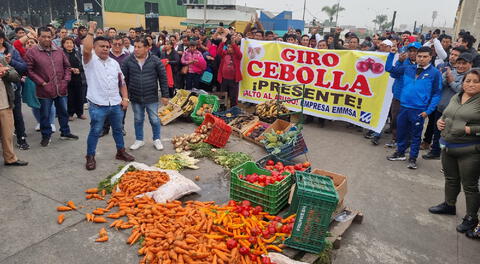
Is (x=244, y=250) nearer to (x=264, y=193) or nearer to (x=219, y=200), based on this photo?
(x=264, y=193)

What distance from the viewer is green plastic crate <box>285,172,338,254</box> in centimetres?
342

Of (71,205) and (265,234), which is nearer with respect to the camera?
(265,234)

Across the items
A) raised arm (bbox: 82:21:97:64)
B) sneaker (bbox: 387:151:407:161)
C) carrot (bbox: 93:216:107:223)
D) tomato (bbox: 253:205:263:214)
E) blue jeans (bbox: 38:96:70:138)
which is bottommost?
carrot (bbox: 93:216:107:223)

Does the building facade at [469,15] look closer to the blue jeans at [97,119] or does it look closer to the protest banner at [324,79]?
the protest banner at [324,79]

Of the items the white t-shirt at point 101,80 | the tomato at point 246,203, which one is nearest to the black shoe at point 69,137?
the white t-shirt at point 101,80

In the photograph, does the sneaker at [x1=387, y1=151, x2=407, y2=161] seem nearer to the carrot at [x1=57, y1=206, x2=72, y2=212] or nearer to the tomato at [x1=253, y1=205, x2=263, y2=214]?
the tomato at [x1=253, y1=205, x2=263, y2=214]

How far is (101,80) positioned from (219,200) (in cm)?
287

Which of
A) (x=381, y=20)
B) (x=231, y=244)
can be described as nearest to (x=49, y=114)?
(x=231, y=244)

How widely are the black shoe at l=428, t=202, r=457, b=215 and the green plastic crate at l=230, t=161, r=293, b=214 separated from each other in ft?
7.62

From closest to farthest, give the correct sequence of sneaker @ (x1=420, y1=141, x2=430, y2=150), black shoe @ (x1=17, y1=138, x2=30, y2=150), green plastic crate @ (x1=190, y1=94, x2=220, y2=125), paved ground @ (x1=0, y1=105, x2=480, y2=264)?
paved ground @ (x1=0, y1=105, x2=480, y2=264)
black shoe @ (x1=17, y1=138, x2=30, y2=150)
sneaker @ (x1=420, y1=141, x2=430, y2=150)
green plastic crate @ (x1=190, y1=94, x2=220, y2=125)

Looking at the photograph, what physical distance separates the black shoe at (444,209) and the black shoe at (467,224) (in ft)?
1.16

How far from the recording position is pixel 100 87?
547cm

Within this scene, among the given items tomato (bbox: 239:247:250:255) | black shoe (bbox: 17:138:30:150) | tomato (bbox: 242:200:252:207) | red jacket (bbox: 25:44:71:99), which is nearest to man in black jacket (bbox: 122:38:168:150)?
red jacket (bbox: 25:44:71:99)

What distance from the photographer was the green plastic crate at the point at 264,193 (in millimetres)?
4281
